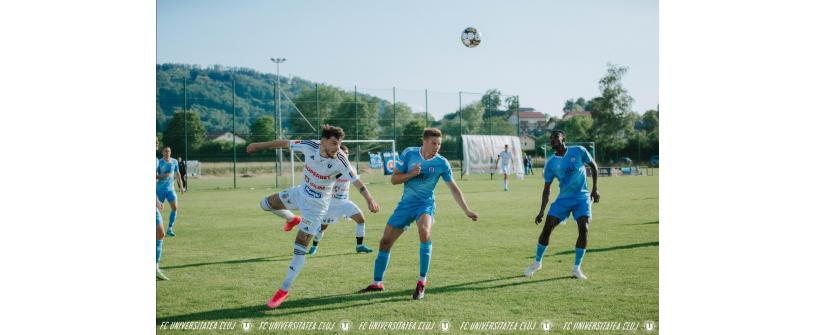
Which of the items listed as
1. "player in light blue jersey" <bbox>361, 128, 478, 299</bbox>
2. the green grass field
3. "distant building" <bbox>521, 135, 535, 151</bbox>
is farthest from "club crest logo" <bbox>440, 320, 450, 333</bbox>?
"distant building" <bbox>521, 135, 535, 151</bbox>

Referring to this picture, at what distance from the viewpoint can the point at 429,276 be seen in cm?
805

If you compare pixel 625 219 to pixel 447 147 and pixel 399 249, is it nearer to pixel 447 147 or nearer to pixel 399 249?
pixel 399 249

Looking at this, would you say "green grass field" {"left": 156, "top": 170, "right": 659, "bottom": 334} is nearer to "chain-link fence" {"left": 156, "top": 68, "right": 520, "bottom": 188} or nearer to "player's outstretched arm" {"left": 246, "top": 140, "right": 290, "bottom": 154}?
"player's outstretched arm" {"left": 246, "top": 140, "right": 290, "bottom": 154}

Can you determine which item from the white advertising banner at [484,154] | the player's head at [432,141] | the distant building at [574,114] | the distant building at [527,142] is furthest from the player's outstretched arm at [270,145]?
the distant building at [527,142]

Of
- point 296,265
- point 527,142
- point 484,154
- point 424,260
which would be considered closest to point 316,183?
point 296,265

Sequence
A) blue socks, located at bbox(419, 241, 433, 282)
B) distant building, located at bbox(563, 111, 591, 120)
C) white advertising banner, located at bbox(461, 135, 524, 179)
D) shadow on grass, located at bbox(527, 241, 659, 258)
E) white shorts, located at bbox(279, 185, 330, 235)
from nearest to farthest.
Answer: white shorts, located at bbox(279, 185, 330, 235) < blue socks, located at bbox(419, 241, 433, 282) < shadow on grass, located at bbox(527, 241, 659, 258) < white advertising banner, located at bbox(461, 135, 524, 179) < distant building, located at bbox(563, 111, 591, 120)

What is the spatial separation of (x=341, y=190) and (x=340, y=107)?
2307 centimetres

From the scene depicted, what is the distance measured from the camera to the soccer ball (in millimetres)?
9062

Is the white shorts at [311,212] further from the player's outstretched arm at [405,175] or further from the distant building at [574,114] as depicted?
the distant building at [574,114]

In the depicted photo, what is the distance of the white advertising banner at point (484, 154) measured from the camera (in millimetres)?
37812

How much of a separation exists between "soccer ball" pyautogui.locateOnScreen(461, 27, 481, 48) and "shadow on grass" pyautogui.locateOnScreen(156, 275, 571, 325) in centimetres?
356

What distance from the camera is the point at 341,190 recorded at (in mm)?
10602

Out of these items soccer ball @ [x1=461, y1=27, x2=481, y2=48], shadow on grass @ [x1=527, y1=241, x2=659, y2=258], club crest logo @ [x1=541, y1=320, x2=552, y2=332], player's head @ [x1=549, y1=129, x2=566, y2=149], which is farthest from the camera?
shadow on grass @ [x1=527, y1=241, x2=659, y2=258]

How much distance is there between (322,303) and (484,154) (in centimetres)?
3235
